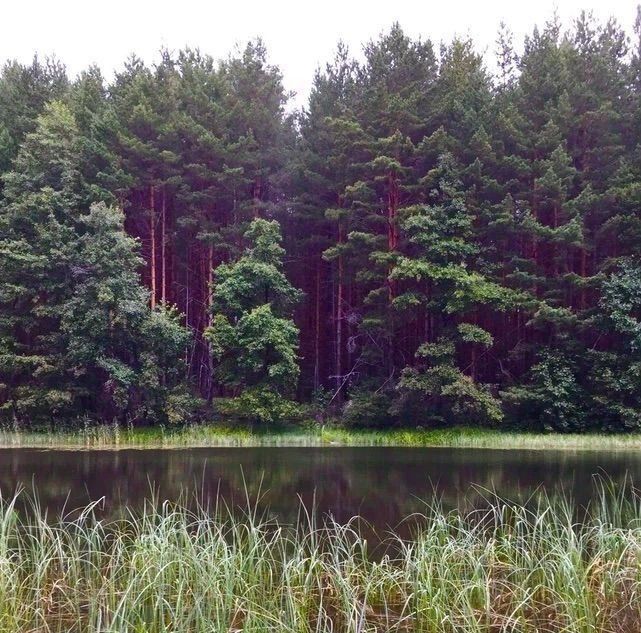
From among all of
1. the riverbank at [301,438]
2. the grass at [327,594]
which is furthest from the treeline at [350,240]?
the grass at [327,594]

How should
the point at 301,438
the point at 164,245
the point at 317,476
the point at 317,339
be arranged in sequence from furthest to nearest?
the point at 317,339, the point at 164,245, the point at 301,438, the point at 317,476

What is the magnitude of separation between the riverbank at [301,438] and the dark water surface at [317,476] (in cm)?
180

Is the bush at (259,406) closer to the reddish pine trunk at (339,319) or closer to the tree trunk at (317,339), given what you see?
the reddish pine trunk at (339,319)

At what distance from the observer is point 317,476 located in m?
13.7

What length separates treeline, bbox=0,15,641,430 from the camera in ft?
76.7

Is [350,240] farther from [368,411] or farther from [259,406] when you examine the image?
[259,406]

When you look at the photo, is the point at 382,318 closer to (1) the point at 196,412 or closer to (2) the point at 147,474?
(1) the point at 196,412

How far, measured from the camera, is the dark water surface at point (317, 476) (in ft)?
33.6

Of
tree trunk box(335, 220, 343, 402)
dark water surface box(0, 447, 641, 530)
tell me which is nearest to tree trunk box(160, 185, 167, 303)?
tree trunk box(335, 220, 343, 402)

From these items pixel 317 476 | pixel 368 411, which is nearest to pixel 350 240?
pixel 368 411

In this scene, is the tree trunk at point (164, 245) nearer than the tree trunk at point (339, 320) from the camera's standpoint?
Yes

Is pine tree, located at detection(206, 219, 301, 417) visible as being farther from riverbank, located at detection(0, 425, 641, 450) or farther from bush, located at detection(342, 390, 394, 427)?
bush, located at detection(342, 390, 394, 427)

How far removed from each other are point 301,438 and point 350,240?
8.12m

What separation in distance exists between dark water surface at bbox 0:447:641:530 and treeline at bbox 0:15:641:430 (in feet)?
16.0
